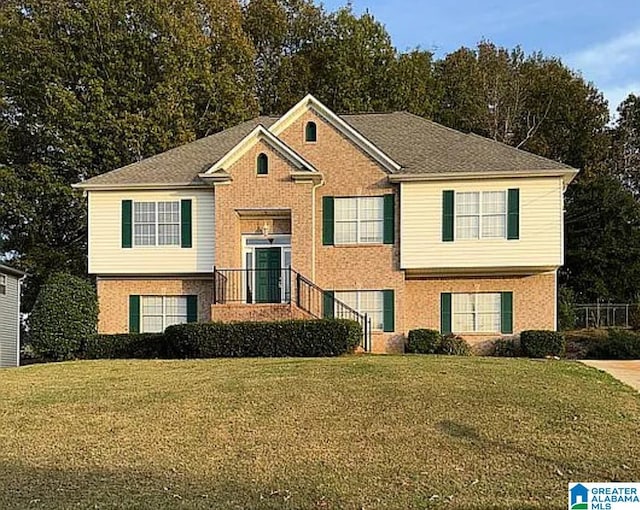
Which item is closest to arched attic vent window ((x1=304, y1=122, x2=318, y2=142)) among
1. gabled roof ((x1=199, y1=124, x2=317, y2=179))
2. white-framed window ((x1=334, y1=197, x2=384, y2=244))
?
gabled roof ((x1=199, y1=124, x2=317, y2=179))

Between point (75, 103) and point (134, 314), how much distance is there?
11.1m

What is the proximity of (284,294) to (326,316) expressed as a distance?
55.6 inches

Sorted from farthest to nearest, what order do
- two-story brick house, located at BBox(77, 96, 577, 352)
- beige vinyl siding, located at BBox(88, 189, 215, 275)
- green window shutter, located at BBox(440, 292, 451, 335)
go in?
beige vinyl siding, located at BBox(88, 189, 215, 275) < green window shutter, located at BBox(440, 292, 451, 335) < two-story brick house, located at BBox(77, 96, 577, 352)

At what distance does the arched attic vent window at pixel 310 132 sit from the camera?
2553cm

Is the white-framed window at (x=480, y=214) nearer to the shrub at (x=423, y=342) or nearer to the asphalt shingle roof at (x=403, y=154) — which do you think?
the asphalt shingle roof at (x=403, y=154)

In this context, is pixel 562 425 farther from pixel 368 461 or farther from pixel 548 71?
pixel 548 71

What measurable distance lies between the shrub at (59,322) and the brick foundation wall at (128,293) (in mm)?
1199

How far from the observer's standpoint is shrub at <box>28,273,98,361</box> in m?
24.4

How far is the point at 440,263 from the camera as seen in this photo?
2467 centimetres

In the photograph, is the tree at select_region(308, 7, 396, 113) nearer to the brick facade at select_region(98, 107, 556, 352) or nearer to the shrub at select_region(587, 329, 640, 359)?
the brick facade at select_region(98, 107, 556, 352)

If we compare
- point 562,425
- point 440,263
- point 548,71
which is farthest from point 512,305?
point 548,71

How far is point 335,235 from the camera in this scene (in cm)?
2516

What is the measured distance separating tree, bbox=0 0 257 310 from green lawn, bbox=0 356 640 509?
17454mm

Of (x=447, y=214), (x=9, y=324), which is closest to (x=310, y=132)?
(x=447, y=214)
